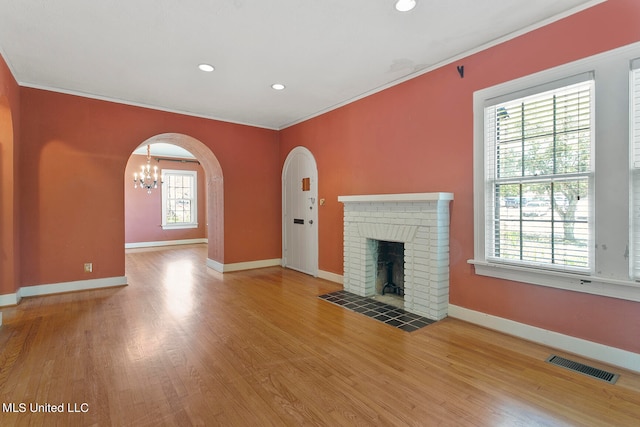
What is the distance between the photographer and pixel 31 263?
4102 millimetres

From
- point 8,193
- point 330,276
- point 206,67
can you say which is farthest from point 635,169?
point 8,193

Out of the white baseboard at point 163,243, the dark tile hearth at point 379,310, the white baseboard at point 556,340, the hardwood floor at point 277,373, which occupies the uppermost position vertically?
the white baseboard at point 163,243

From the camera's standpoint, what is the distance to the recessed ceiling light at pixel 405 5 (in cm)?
239

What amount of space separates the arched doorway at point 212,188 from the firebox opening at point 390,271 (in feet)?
9.74

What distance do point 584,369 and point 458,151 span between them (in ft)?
6.88

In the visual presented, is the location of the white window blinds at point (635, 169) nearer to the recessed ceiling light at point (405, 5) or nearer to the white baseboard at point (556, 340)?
the white baseboard at point (556, 340)

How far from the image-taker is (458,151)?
3254 mm

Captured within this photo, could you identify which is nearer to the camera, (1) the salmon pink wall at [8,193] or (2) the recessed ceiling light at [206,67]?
(2) the recessed ceiling light at [206,67]

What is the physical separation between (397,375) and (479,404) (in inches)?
20.9

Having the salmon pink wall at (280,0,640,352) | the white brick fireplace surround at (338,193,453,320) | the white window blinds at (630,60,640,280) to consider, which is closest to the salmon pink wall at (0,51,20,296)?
the salmon pink wall at (280,0,640,352)

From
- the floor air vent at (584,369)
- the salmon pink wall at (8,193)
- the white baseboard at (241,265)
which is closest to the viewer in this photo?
the floor air vent at (584,369)

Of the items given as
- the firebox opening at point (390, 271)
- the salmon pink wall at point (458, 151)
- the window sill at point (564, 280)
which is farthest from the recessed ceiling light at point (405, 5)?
the firebox opening at point (390, 271)

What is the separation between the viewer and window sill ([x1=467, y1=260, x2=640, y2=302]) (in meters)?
2.25

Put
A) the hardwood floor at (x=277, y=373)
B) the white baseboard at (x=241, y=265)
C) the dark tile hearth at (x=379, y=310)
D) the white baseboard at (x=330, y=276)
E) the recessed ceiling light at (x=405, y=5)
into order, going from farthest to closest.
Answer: the white baseboard at (x=241, y=265), the white baseboard at (x=330, y=276), the dark tile hearth at (x=379, y=310), the recessed ceiling light at (x=405, y=5), the hardwood floor at (x=277, y=373)
